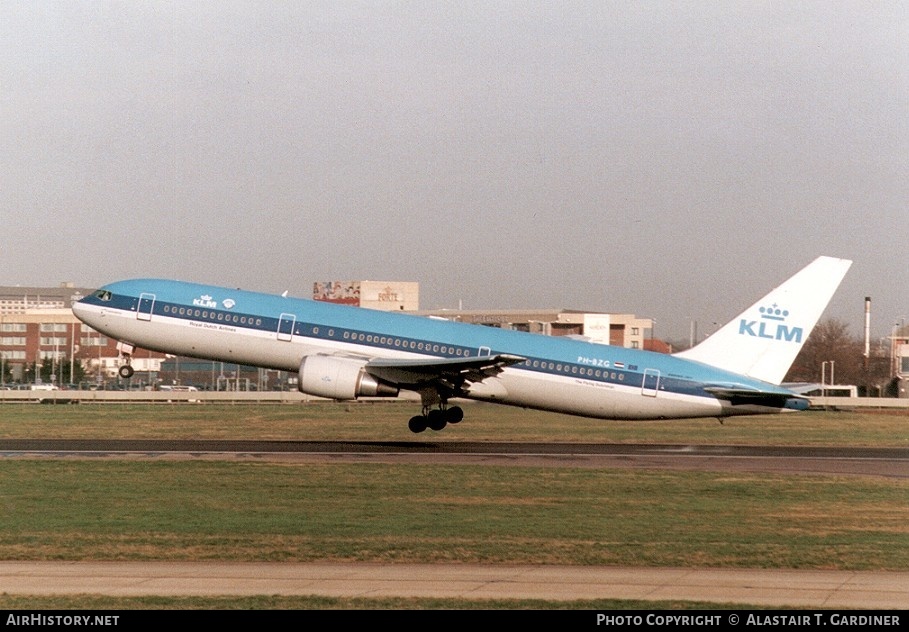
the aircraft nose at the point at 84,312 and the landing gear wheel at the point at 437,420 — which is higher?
the aircraft nose at the point at 84,312

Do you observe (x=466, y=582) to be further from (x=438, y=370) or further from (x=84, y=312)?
(x=84, y=312)

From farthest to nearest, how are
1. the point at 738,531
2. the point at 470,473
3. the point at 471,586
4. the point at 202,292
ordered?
the point at 202,292 → the point at 470,473 → the point at 738,531 → the point at 471,586

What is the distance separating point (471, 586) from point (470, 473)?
46.9 feet

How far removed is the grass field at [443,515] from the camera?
19.1 metres

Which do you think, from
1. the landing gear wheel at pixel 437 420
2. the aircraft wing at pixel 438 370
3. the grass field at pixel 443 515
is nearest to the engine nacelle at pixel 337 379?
the aircraft wing at pixel 438 370

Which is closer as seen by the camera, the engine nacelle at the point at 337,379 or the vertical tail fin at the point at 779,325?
the engine nacelle at the point at 337,379

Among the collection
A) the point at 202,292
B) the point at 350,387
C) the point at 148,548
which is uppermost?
the point at 202,292

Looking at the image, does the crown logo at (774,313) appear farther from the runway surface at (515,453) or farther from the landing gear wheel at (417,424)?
the landing gear wheel at (417,424)

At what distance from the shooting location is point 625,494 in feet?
89.0

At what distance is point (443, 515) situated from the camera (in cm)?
2333

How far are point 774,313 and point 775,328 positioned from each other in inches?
21.0
